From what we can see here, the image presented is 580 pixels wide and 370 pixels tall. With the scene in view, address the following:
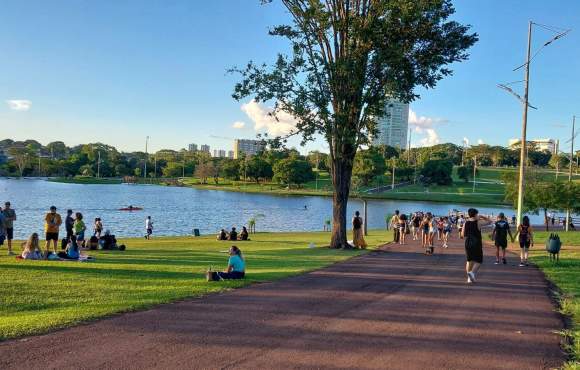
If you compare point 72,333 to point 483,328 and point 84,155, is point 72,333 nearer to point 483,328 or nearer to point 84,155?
point 483,328

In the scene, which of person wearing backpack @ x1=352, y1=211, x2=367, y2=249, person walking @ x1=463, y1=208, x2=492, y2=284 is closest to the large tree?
person wearing backpack @ x1=352, y1=211, x2=367, y2=249

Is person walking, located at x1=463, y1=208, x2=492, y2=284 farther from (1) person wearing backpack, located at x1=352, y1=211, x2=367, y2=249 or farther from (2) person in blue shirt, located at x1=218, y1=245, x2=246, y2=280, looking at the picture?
(1) person wearing backpack, located at x1=352, y1=211, x2=367, y2=249

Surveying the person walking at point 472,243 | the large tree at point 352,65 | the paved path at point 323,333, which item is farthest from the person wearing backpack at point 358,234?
the paved path at point 323,333

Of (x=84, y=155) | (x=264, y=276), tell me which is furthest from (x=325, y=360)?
(x=84, y=155)

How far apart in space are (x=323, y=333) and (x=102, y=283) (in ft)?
20.0

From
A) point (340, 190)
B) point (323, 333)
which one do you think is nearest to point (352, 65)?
point (340, 190)

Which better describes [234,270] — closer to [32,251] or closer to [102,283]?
[102,283]

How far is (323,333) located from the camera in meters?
8.11

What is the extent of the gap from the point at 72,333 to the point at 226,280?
496cm

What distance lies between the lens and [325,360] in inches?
269

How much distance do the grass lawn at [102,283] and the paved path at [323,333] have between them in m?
0.54

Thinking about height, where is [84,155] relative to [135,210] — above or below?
above

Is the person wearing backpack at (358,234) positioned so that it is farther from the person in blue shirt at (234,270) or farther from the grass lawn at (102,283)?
the person in blue shirt at (234,270)

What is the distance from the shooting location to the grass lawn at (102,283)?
879 centimetres
